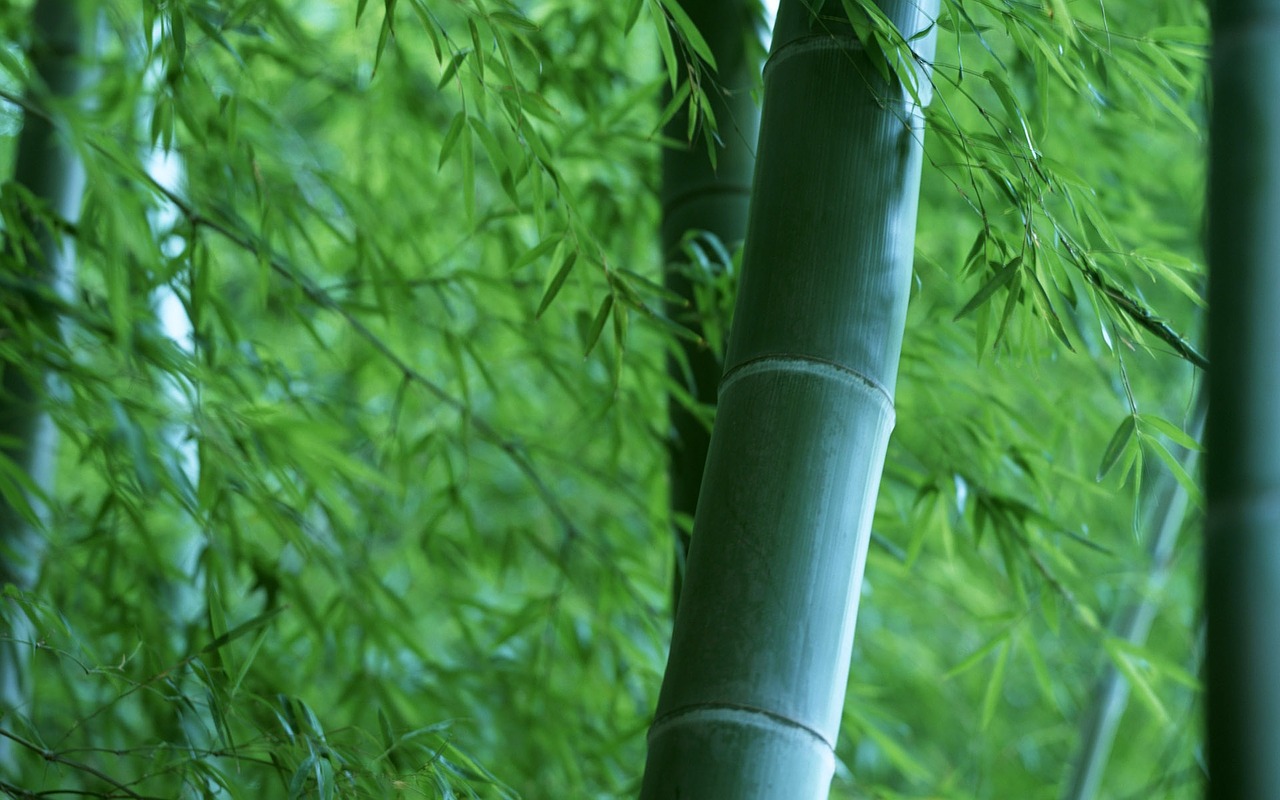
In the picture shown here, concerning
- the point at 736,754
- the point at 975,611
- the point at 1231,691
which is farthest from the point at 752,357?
the point at 975,611

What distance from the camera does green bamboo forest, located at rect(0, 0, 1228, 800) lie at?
854 mm

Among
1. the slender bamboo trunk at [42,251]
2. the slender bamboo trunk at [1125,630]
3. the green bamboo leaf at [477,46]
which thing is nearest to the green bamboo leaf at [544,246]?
the green bamboo leaf at [477,46]

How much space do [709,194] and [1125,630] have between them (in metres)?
1.42

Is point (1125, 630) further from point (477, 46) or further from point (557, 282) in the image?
point (477, 46)

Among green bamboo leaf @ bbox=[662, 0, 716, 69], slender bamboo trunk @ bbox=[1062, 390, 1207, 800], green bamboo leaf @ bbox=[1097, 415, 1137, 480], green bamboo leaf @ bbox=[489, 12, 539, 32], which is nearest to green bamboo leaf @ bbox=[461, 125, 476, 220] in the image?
green bamboo leaf @ bbox=[489, 12, 539, 32]

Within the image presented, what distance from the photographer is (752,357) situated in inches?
36.7

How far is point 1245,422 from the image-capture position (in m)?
0.66

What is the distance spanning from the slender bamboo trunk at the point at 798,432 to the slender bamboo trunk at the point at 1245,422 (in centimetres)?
27

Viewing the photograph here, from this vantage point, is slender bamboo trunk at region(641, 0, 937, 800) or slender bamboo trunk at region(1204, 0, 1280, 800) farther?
slender bamboo trunk at region(641, 0, 937, 800)

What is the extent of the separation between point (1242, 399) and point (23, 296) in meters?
1.17

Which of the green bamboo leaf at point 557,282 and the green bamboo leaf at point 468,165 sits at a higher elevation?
the green bamboo leaf at point 468,165

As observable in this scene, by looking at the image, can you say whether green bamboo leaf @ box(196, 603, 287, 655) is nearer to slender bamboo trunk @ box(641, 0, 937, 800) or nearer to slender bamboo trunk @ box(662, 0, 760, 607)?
slender bamboo trunk @ box(641, 0, 937, 800)

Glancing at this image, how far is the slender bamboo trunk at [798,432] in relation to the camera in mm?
847

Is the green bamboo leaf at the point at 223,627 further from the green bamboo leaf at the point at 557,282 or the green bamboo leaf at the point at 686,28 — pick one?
the green bamboo leaf at the point at 686,28
